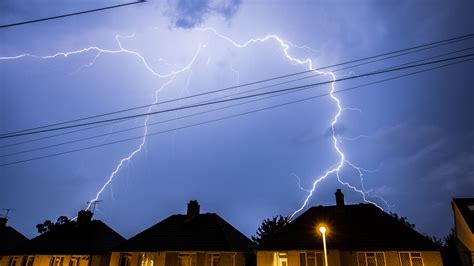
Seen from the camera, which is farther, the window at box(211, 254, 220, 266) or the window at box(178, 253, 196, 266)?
the window at box(178, 253, 196, 266)

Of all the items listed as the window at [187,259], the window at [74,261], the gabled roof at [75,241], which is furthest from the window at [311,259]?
the window at [74,261]

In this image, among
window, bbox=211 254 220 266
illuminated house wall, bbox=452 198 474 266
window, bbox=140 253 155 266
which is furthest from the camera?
window, bbox=140 253 155 266

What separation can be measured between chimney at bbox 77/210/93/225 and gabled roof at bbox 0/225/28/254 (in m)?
9.09

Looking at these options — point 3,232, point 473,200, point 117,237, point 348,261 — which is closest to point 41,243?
point 117,237

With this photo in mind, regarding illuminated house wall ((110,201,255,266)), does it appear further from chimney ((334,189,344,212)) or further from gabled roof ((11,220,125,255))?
chimney ((334,189,344,212))

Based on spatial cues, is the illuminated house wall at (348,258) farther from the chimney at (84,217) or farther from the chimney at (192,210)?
the chimney at (84,217)

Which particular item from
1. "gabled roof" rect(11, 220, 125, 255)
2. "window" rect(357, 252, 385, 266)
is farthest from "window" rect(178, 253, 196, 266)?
"window" rect(357, 252, 385, 266)

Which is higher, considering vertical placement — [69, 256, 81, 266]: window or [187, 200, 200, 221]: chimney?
[187, 200, 200, 221]: chimney

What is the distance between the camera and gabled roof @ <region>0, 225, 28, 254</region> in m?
35.5

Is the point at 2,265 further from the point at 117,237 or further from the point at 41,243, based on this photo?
the point at 117,237

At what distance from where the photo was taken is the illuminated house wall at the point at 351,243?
21.8 m

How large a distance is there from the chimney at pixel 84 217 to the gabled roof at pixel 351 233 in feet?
61.5

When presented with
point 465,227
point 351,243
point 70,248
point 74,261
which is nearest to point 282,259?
point 351,243

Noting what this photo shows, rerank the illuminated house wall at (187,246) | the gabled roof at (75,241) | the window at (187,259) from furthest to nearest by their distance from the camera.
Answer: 1. the gabled roof at (75,241)
2. the window at (187,259)
3. the illuminated house wall at (187,246)
